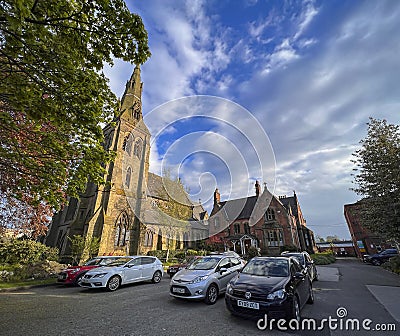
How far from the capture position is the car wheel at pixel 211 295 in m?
6.80

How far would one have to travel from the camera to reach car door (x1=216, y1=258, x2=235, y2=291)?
25.2ft

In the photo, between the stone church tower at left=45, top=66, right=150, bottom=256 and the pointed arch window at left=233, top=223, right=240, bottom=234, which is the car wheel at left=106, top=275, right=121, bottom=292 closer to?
the stone church tower at left=45, top=66, right=150, bottom=256

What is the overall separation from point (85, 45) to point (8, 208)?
495 inches

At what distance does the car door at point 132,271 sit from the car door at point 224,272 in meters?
5.27

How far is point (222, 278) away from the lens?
25.5 feet

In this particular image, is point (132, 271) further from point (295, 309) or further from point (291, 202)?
point (291, 202)

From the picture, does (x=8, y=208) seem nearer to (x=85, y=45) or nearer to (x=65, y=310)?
(x=65, y=310)

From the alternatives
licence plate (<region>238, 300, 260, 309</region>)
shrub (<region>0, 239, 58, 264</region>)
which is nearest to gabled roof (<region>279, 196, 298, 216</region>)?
licence plate (<region>238, 300, 260, 309</region>)

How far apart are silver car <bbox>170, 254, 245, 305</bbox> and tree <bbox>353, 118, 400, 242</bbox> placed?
10.9m

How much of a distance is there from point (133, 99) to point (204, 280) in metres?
35.8

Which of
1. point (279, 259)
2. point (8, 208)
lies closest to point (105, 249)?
point (8, 208)

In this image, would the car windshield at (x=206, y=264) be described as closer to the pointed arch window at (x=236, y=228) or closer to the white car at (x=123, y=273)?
the white car at (x=123, y=273)

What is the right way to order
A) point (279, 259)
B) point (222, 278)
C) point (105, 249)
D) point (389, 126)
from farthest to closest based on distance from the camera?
1. point (105, 249)
2. point (389, 126)
3. point (222, 278)
4. point (279, 259)

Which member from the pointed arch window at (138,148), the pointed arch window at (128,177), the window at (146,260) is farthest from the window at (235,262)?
the pointed arch window at (138,148)
